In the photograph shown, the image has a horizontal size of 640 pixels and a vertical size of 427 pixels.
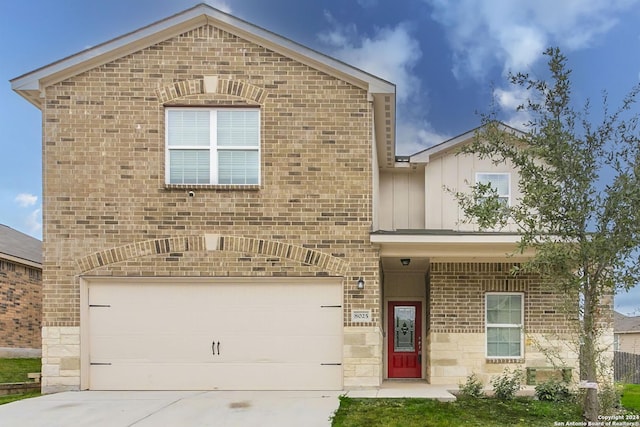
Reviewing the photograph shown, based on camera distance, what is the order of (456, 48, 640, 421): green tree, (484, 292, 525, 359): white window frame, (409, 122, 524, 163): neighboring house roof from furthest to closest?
(409, 122, 524, 163): neighboring house roof
(484, 292, 525, 359): white window frame
(456, 48, 640, 421): green tree

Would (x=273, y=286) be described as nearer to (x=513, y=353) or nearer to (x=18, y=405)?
(x=18, y=405)

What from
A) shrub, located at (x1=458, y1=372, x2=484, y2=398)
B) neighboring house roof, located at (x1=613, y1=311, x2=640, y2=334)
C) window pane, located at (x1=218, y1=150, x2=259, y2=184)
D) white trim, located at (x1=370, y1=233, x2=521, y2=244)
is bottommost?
neighboring house roof, located at (x1=613, y1=311, x2=640, y2=334)

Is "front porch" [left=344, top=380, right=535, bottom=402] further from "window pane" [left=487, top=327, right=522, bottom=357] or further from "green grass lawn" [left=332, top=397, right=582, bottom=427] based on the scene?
"window pane" [left=487, top=327, right=522, bottom=357]

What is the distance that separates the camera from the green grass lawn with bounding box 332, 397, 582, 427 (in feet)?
27.1

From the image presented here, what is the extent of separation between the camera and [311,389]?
35.3 feet

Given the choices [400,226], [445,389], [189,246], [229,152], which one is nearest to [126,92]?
[229,152]

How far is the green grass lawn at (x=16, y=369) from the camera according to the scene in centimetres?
1287

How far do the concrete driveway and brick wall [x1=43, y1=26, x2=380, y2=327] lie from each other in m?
1.71

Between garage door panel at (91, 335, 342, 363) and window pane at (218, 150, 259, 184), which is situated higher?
window pane at (218, 150, 259, 184)

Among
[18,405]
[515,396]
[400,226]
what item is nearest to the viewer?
[18,405]

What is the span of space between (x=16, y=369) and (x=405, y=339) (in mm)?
10474

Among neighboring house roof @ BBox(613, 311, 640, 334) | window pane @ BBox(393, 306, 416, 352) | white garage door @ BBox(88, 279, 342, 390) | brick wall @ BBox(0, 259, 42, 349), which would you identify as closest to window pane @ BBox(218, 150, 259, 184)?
white garage door @ BBox(88, 279, 342, 390)

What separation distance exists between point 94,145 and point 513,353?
10.6 meters

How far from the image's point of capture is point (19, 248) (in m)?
19.4
